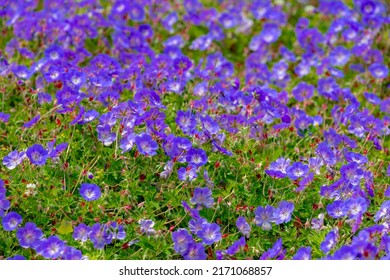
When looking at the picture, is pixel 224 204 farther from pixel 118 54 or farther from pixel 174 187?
pixel 118 54

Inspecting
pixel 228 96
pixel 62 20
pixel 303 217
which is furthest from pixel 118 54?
pixel 303 217

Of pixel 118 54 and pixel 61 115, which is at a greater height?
pixel 61 115

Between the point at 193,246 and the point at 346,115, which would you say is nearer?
the point at 193,246

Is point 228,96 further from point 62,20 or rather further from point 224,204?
point 62,20

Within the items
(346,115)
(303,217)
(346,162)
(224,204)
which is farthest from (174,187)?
(346,115)

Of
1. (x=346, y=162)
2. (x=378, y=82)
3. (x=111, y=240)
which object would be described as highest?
(x=111, y=240)
